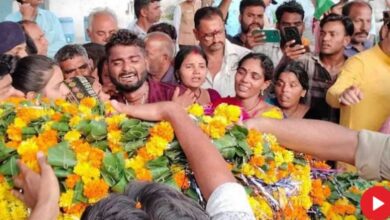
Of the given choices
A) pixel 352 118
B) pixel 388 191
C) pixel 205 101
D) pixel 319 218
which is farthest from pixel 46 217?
pixel 352 118

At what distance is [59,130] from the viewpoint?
2.69 metres

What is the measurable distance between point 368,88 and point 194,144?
2378 mm

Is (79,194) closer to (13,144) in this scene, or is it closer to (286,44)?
(13,144)

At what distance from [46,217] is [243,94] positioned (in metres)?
2.68

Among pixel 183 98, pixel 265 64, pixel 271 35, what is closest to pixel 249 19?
pixel 271 35

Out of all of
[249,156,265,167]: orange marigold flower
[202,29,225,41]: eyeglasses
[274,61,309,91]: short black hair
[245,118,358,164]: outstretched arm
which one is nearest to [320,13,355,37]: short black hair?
[274,61,309,91]: short black hair

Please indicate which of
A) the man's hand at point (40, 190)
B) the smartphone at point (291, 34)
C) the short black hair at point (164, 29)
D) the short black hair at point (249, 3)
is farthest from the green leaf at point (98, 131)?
the short black hair at point (249, 3)

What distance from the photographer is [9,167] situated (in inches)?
102

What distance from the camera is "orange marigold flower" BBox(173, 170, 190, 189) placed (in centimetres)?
255

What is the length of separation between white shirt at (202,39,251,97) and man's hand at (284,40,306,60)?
1.18 feet

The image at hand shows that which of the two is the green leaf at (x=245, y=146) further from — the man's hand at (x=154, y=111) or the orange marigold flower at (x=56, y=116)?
the orange marigold flower at (x=56, y=116)

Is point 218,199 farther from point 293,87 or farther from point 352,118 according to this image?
point 293,87

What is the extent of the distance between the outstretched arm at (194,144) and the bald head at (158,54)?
2.33m

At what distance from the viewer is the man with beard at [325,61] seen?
521cm
